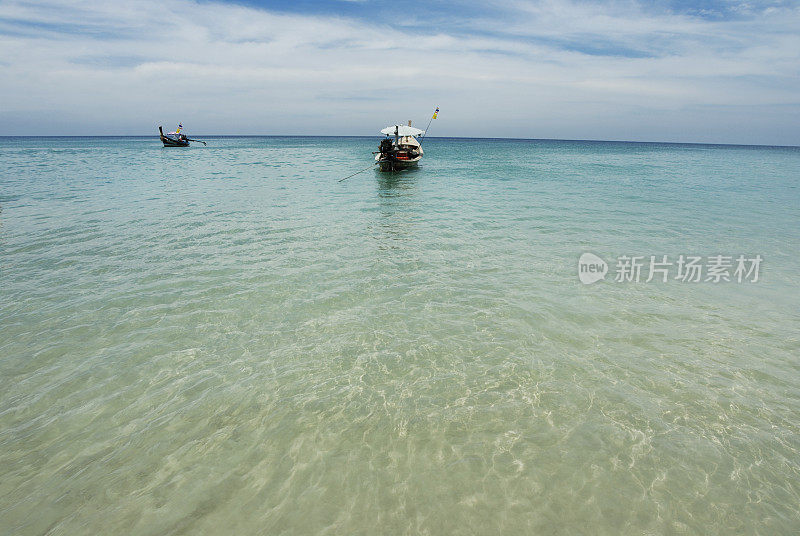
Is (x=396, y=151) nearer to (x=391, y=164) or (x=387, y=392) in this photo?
(x=391, y=164)

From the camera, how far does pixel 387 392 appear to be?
237 inches

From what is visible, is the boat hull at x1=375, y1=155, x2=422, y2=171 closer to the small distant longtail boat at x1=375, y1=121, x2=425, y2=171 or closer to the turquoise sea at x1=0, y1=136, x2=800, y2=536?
the small distant longtail boat at x1=375, y1=121, x2=425, y2=171

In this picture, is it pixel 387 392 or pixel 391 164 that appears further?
pixel 391 164

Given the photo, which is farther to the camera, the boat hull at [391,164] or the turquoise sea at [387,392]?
the boat hull at [391,164]

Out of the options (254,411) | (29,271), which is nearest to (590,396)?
(254,411)

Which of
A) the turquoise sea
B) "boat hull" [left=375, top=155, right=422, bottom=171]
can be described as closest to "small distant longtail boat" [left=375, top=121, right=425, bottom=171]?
"boat hull" [left=375, top=155, right=422, bottom=171]

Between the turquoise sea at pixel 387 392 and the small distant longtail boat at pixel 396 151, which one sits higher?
the small distant longtail boat at pixel 396 151

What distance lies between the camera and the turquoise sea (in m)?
4.21

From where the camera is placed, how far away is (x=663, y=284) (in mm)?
10469

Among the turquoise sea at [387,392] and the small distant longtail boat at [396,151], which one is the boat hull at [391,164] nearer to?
the small distant longtail boat at [396,151]

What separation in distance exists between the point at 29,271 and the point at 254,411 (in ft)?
33.2

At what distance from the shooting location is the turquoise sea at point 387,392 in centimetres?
421

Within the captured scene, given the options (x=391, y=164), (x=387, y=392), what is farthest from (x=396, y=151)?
(x=387, y=392)

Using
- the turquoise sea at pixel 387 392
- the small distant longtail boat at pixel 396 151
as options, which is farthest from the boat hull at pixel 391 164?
the turquoise sea at pixel 387 392
